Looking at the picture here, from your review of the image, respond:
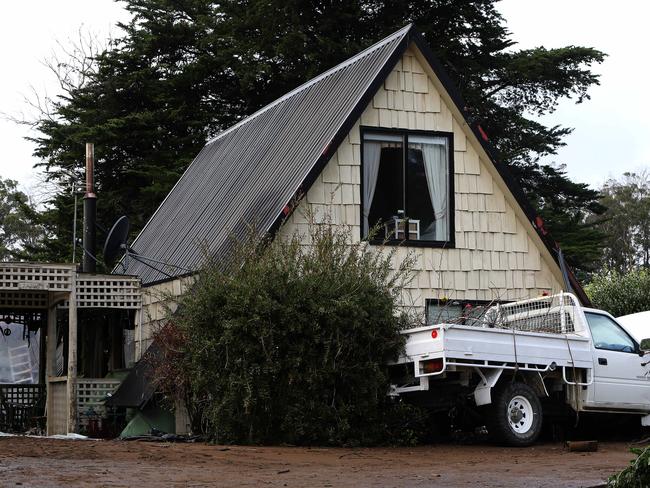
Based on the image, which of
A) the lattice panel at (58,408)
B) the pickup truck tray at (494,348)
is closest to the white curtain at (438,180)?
the pickup truck tray at (494,348)

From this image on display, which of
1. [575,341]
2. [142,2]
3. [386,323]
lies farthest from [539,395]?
[142,2]

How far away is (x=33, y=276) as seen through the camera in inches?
646

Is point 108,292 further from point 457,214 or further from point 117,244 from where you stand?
point 457,214

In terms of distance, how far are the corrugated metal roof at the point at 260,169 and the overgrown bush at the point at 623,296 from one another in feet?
26.0

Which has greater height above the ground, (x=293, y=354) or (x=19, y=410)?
(x=293, y=354)

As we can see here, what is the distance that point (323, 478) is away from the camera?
10125 millimetres

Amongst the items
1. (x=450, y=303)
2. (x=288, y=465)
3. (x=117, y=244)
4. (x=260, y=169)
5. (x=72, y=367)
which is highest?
(x=260, y=169)

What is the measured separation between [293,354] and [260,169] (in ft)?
19.0

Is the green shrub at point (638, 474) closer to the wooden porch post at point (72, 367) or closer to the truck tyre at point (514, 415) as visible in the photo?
A: the truck tyre at point (514, 415)

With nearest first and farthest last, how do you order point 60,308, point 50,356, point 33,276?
point 33,276, point 50,356, point 60,308

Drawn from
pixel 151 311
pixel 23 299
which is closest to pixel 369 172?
pixel 151 311

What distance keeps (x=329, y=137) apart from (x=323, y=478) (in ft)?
25.4

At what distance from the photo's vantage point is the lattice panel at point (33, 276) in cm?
1633

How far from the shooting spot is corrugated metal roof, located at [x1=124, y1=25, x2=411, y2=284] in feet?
55.8
